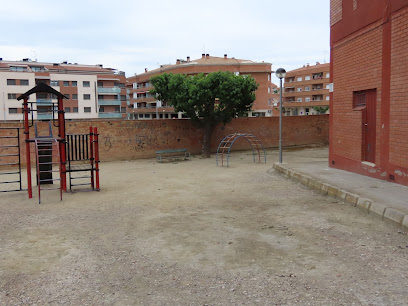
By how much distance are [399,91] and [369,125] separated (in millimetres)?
1669

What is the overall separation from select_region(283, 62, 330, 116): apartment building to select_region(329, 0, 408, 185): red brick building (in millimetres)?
63327

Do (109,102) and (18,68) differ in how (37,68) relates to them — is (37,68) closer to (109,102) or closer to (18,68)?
(18,68)

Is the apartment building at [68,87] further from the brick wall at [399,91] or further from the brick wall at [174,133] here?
the brick wall at [399,91]

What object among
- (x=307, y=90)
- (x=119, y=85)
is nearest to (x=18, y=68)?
(x=119, y=85)

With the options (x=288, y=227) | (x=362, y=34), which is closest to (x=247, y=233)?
(x=288, y=227)

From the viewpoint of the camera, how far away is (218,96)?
17.6m

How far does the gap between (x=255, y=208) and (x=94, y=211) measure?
11.2ft

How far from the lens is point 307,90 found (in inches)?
3034

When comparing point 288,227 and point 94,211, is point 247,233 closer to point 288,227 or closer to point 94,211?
point 288,227

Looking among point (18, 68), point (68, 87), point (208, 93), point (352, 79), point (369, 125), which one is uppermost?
point (18, 68)

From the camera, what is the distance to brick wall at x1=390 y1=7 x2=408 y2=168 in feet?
26.7

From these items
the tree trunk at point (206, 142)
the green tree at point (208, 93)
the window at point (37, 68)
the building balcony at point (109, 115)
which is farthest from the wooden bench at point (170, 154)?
the window at point (37, 68)

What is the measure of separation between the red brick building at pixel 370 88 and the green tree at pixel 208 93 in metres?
6.30

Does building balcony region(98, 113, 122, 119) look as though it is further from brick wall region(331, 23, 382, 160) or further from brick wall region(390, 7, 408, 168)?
brick wall region(390, 7, 408, 168)
